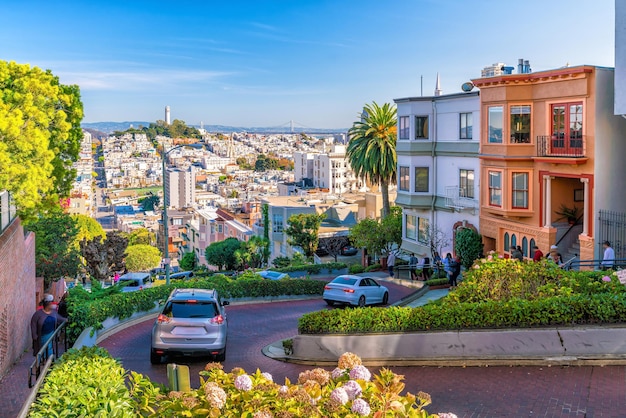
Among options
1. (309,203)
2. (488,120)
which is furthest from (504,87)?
(309,203)

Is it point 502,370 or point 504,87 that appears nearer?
point 502,370

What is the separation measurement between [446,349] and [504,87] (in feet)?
64.8

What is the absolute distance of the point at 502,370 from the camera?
A: 1259 cm

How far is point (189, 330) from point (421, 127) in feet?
85.0

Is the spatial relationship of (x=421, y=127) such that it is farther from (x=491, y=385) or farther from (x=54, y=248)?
(x=491, y=385)

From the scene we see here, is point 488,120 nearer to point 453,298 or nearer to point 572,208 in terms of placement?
point 572,208

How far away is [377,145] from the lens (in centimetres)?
4647

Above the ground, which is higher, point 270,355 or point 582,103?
point 582,103

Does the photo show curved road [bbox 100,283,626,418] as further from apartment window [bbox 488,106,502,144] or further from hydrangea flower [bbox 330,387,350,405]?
apartment window [bbox 488,106,502,144]

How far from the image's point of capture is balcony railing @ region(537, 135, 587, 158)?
27.2 m

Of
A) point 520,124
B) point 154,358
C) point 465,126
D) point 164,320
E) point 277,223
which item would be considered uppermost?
point 465,126

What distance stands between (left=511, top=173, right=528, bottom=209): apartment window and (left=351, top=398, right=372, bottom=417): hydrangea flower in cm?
2647

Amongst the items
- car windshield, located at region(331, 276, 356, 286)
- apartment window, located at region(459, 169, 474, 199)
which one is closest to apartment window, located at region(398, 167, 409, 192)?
apartment window, located at region(459, 169, 474, 199)

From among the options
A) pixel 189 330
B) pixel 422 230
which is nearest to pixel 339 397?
pixel 189 330
